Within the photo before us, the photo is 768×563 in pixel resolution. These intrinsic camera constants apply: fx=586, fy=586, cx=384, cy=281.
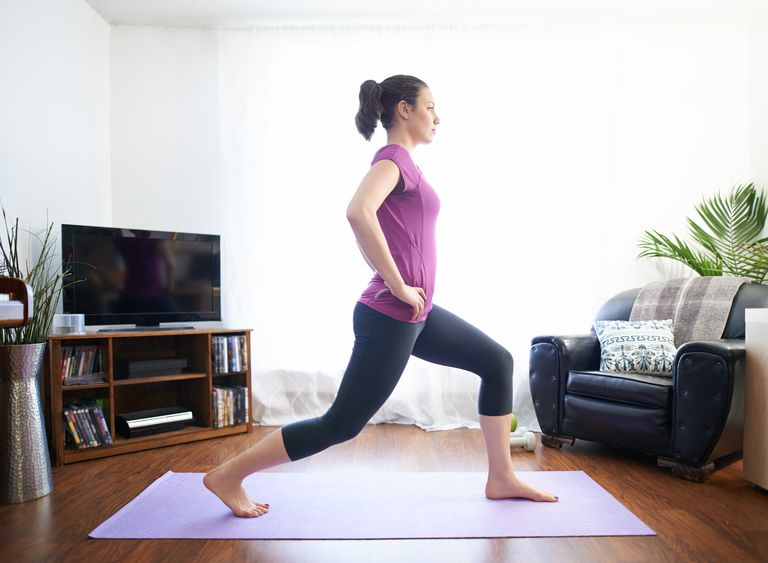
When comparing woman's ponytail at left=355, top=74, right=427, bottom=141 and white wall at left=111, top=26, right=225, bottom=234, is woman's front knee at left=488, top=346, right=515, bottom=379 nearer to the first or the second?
woman's ponytail at left=355, top=74, right=427, bottom=141

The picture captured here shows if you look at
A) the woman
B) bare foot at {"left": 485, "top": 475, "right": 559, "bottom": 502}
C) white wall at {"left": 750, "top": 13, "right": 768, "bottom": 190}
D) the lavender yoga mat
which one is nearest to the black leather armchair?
the lavender yoga mat

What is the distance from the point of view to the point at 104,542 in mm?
1759

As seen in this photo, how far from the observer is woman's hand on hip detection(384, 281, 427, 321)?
1.68 meters

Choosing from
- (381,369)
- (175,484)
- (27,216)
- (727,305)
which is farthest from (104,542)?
(727,305)

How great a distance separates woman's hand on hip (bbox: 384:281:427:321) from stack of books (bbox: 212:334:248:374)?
1.90 m

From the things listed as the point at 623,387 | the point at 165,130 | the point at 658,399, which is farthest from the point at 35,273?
the point at 658,399

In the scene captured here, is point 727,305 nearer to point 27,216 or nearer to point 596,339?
point 596,339

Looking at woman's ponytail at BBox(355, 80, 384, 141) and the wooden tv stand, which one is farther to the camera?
the wooden tv stand

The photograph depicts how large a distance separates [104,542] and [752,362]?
7.87 feet

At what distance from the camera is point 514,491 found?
2057 millimetres

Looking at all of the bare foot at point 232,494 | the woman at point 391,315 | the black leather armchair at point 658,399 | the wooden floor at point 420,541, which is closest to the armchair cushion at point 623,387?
the black leather armchair at point 658,399

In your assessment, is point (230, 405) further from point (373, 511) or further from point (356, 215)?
point (356, 215)

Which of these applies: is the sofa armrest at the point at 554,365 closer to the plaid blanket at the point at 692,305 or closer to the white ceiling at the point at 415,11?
the plaid blanket at the point at 692,305

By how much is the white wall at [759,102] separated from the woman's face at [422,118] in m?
2.83
